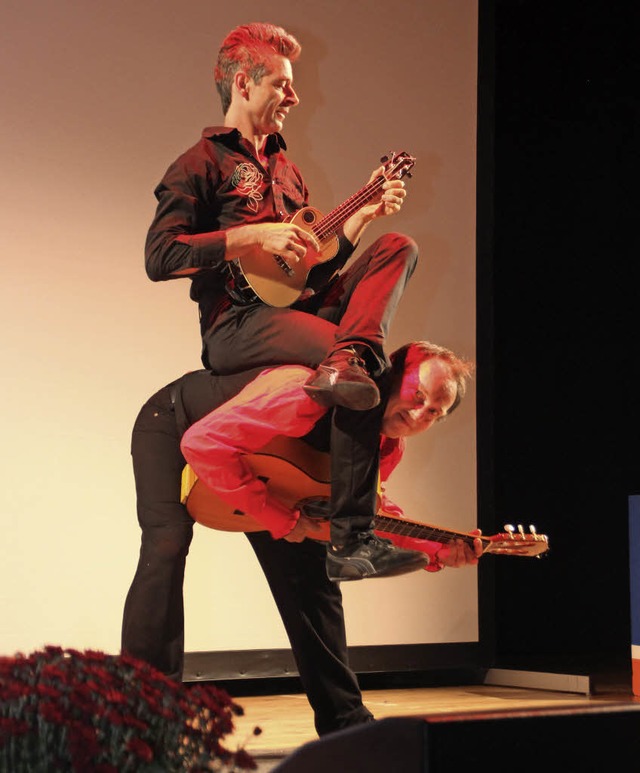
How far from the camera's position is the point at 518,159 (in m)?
5.45

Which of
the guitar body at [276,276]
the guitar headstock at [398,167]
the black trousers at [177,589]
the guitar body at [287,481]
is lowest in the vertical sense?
the black trousers at [177,589]

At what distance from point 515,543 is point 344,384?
3.70ft

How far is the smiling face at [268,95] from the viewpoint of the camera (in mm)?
3084

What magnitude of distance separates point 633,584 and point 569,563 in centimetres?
122

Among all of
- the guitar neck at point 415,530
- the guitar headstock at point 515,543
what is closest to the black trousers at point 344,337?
the guitar neck at point 415,530

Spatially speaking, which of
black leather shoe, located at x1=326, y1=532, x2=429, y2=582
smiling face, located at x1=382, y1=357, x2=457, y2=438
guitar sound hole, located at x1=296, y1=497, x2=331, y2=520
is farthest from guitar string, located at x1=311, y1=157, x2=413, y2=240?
black leather shoe, located at x1=326, y1=532, x2=429, y2=582

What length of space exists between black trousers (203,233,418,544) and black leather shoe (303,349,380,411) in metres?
0.06

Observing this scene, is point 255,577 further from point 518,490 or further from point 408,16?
point 408,16

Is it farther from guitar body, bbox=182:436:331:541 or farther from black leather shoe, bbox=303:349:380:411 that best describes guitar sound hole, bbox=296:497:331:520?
black leather shoe, bbox=303:349:380:411

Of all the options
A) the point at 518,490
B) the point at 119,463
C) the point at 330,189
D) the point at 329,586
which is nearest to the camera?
the point at 329,586

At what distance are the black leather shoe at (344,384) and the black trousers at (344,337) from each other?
63 millimetres

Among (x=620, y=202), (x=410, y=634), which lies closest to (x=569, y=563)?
(x=410, y=634)

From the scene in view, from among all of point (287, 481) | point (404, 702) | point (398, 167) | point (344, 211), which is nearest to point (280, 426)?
point (287, 481)

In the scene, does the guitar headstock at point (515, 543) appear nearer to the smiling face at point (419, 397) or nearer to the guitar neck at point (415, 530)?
the guitar neck at point (415, 530)
